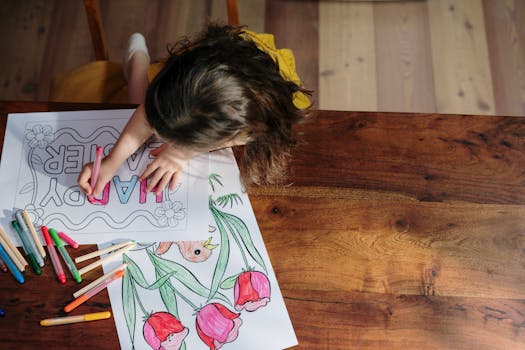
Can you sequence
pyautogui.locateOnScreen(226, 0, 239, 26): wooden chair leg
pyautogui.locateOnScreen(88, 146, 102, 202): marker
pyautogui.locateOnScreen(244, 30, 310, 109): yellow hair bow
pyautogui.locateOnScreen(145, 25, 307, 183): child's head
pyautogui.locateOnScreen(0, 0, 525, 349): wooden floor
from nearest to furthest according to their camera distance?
1. pyautogui.locateOnScreen(145, 25, 307, 183): child's head
2. pyautogui.locateOnScreen(88, 146, 102, 202): marker
3. pyautogui.locateOnScreen(244, 30, 310, 109): yellow hair bow
4. pyautogui.locateOnScreen(226, 0, 239, 26): wooden chair leg
5. pyautogui.locateOnScreen(0, 0, 525, 349): wooden floor

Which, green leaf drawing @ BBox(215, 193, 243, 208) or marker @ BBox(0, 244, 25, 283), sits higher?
green leaf drawing @ BBox(215, 193, 243, 208)

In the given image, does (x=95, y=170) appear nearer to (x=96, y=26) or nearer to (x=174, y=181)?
(x=174, y=181)

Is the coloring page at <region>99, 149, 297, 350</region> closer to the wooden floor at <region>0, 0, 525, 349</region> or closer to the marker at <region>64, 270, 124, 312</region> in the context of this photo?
the marker at <region>64, 270, 124, 312</region>

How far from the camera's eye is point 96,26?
1.25 m

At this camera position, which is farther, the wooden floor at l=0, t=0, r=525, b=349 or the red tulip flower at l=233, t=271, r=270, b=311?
the wooden floor at l=0, t=0, r=525, b=349

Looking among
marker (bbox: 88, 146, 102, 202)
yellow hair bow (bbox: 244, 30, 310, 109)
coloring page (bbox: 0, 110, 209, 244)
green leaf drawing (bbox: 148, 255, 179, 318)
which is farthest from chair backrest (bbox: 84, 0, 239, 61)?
green leaf drawing (bbox: 148, 255, 179, 318)

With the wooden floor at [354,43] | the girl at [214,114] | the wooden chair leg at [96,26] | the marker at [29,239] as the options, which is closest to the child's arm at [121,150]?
the girl at [214,114]

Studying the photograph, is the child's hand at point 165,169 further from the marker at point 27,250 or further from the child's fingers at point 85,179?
the marker at point 27,250

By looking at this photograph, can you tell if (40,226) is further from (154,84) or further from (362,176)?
(362,176)

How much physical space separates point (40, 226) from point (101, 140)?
172mm

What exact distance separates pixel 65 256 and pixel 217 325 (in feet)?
0.83

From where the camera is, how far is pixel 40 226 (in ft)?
3.11

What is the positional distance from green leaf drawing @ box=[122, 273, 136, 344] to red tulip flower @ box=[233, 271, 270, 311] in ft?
0.50

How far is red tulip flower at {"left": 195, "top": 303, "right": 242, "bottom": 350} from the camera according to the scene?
878mm
